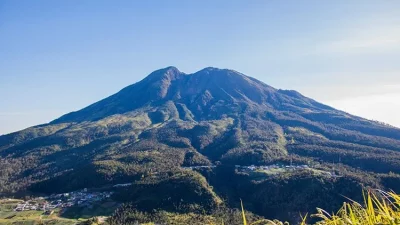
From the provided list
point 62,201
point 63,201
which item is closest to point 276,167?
point 63,201

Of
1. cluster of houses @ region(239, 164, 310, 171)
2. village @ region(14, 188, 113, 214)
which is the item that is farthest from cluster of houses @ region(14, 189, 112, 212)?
cluster of houses @ region(239, 164, 310, 171)

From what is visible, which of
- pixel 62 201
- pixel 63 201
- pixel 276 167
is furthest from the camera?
pixel 276 167

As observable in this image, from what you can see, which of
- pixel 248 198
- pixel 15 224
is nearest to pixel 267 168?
pixel 248 198

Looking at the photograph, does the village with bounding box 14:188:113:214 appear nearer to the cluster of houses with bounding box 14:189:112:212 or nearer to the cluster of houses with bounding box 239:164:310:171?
the cluster of houses with bounding box 14:189:112:212

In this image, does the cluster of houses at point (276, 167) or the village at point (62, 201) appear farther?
the cluster of houses at point (276, 167)

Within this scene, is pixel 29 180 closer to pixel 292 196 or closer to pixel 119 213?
pixel 119 213

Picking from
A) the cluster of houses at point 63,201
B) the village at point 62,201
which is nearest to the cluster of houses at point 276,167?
the village at point 62,201

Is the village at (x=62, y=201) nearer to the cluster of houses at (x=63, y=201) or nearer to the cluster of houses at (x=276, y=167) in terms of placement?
the cluster of houses at (x=63, y=201)

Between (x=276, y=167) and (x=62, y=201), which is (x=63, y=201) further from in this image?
(x=276, y=167)
